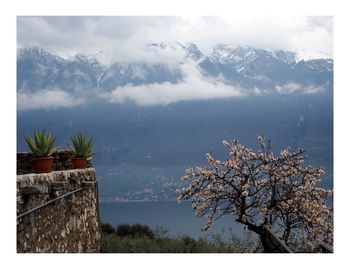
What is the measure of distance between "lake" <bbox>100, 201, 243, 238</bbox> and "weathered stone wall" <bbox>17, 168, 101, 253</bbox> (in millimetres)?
611

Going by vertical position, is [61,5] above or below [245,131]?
above

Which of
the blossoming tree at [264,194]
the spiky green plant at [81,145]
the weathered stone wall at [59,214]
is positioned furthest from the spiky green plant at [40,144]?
the blossoming tree at [264,194]

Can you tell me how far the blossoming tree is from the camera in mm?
7801

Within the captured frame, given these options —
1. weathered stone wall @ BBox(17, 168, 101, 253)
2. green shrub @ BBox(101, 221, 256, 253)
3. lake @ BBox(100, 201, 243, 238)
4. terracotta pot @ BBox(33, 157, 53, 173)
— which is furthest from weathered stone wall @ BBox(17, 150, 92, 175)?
terracotta pot @ BBox(33, 157, 53, 173)

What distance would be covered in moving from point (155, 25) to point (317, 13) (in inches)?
91.2

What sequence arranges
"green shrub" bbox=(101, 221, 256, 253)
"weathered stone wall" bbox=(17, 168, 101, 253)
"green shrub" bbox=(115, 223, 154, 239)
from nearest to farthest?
"weathered stone wall" bbox=(17, 168, 101, 253), "green shrub" bbox=(101, 221, 256, 253), "green shrub" bbox=(115, 223, 154, 239)

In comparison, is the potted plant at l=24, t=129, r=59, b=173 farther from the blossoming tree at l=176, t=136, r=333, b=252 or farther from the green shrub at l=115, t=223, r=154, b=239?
the green shrub at l=115, t=223, r=154, b=239

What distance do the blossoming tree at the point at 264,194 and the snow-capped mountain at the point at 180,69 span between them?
4.33ft

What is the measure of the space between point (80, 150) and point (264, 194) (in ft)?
9.04

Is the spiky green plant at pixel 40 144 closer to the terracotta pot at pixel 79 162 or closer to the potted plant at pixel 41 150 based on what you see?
the potted plant at pixel 41 150
